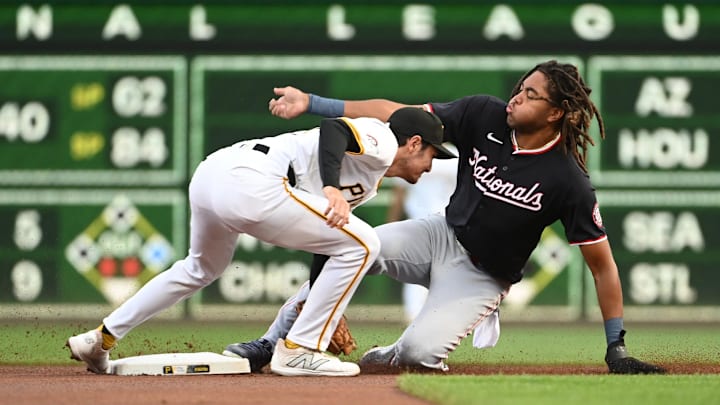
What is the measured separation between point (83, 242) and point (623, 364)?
17.5 ft

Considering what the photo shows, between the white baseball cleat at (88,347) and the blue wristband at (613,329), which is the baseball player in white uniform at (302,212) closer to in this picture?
the white baseball cleat at (88,347)

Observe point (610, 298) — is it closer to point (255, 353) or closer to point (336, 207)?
point (336, 207)

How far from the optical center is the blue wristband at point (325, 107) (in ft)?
19.4

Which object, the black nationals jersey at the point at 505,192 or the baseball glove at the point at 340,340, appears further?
the baseball glove at the point at 340,340

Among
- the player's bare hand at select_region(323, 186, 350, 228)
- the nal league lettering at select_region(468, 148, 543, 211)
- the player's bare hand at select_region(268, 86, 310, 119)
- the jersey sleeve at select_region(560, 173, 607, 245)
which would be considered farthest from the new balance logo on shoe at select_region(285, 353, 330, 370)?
the jersey sleeve at select_region(560, 173, 607, 245)

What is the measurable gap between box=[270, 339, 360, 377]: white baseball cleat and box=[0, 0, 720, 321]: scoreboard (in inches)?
168

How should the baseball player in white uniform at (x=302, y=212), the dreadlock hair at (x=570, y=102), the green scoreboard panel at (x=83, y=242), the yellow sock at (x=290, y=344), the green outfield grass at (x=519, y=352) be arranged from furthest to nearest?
1. the green scoreboard panel at (x=83, y=242)
2. the dreadlock hair at (x=570, y=102)
3. the yellow sock at (x=290, y=344)
4. the baseball player in white uniform at (x=302, y=212)
5. the green outfield grass at (x=519, y=352)

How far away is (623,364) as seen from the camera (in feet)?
19.0

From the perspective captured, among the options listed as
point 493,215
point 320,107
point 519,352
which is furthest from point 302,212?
point 519,352

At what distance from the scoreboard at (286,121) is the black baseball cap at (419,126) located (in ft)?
13.6

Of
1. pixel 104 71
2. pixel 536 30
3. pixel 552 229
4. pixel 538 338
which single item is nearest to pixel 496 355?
pixel 538 338

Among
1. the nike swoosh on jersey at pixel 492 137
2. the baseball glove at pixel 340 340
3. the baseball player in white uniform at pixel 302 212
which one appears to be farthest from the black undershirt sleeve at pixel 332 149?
the nike swoosh on jersey at pixel 492 137

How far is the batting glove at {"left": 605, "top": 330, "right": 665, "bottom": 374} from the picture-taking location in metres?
5.74

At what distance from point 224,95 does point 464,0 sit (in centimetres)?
198
